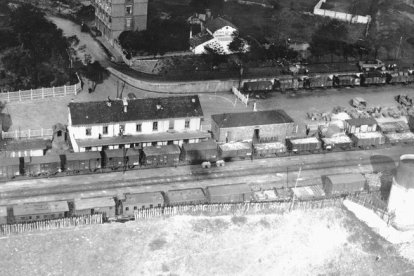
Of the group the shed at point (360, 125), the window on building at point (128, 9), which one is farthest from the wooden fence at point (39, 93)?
the shed at point (360, 125)

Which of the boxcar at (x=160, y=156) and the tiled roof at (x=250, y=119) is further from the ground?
the tiled roof at (x=250, y=119)

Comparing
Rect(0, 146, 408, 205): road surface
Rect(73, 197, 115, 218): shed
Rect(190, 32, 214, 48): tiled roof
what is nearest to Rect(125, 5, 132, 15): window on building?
Rect(190, 32, 214, 48): tiled roof

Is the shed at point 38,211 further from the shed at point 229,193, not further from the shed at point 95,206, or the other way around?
the shed at point 229,193

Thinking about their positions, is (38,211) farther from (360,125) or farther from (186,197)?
(360,125)

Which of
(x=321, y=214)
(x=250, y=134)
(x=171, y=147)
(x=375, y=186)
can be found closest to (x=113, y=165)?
(x=171, y=147)

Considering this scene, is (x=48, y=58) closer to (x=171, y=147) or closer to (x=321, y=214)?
(x=171, y=147)

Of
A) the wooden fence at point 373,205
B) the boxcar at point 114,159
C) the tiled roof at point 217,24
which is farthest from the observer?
the tiled roof at point 217,24

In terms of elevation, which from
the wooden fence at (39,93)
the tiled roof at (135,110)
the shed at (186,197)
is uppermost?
the tiled roof at (135,110)
